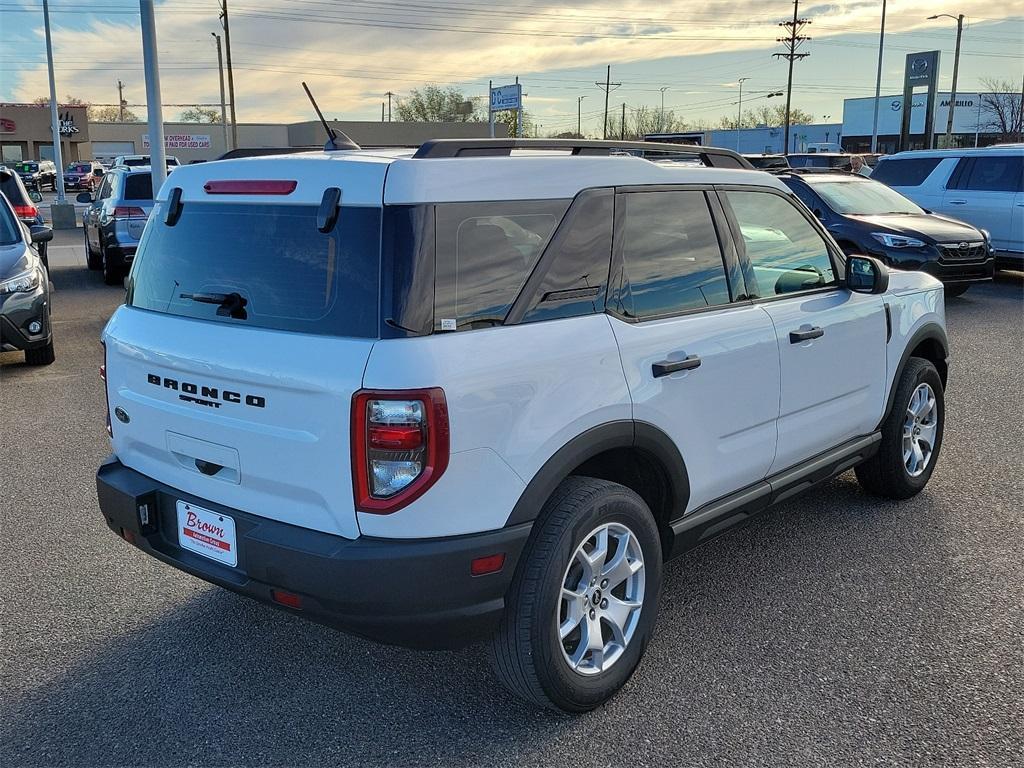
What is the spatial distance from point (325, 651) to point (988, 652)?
251cm

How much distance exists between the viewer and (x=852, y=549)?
4.41m

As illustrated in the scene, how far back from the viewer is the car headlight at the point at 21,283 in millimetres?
7852

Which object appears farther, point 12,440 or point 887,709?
point 12,440

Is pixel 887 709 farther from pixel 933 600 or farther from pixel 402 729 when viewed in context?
pixel 402 729

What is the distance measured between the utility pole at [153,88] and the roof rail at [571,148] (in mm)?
10858

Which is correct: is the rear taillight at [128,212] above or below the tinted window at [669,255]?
below

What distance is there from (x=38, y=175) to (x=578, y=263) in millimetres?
57325

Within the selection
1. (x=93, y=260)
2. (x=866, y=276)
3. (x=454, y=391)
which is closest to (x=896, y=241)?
(x=866, y=276)

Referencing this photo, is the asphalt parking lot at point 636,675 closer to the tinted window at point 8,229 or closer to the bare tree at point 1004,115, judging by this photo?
the tinted window at point 8,229

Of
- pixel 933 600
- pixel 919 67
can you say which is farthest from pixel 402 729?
pixel 919 67

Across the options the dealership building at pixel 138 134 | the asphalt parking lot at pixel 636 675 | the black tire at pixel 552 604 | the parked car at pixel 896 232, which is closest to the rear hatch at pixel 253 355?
the black tire at pixel 552 604

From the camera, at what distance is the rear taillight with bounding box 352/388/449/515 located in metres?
2.51

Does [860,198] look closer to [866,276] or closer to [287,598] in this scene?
[866,276]

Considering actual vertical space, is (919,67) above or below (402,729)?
above
